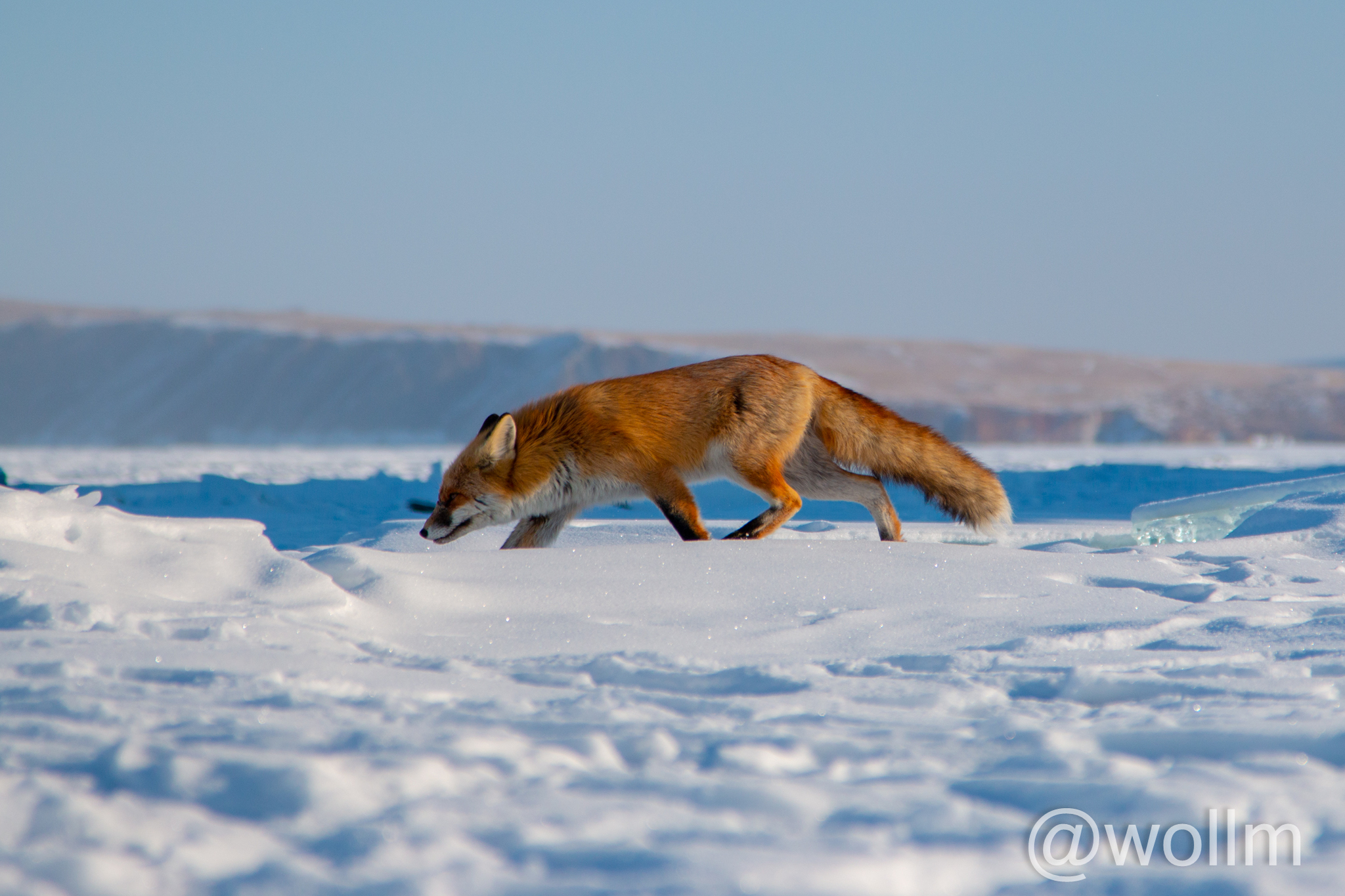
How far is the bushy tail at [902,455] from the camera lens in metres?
5.11

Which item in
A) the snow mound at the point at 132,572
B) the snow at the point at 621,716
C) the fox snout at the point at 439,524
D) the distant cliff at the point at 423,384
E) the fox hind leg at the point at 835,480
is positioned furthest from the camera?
the distant cliff at the point at 423,384

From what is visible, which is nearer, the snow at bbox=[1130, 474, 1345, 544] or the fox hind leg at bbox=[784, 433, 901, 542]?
the fox hind leg at bbox=[784, 433, 901, 542]

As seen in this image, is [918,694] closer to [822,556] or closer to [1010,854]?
[1010,854]

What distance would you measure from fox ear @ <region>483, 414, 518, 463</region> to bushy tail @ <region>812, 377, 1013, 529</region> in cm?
148

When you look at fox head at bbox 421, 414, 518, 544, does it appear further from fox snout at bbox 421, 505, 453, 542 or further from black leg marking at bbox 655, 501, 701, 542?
black leg marking at bbox 655, 501, 701, 542

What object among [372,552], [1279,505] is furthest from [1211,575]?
[372,552]

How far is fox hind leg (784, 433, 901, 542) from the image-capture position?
5.20 m

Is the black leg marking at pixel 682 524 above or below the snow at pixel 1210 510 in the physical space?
below

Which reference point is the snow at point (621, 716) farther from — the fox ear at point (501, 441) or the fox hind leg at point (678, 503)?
the fox ear at point (501, 441)

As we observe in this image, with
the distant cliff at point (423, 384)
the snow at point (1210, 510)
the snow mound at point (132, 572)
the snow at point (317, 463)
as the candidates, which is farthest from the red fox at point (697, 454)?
the distant cliff at point (423, 384)

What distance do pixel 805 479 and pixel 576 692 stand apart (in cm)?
296

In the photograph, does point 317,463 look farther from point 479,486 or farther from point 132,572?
point 132,572

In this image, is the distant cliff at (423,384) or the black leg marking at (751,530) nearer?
the black leg marking at (751,530)

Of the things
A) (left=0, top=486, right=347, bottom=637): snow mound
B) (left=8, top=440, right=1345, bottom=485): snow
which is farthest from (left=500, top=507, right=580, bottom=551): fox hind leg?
(left=8, top=440, right=1345, bottom=485): snow
